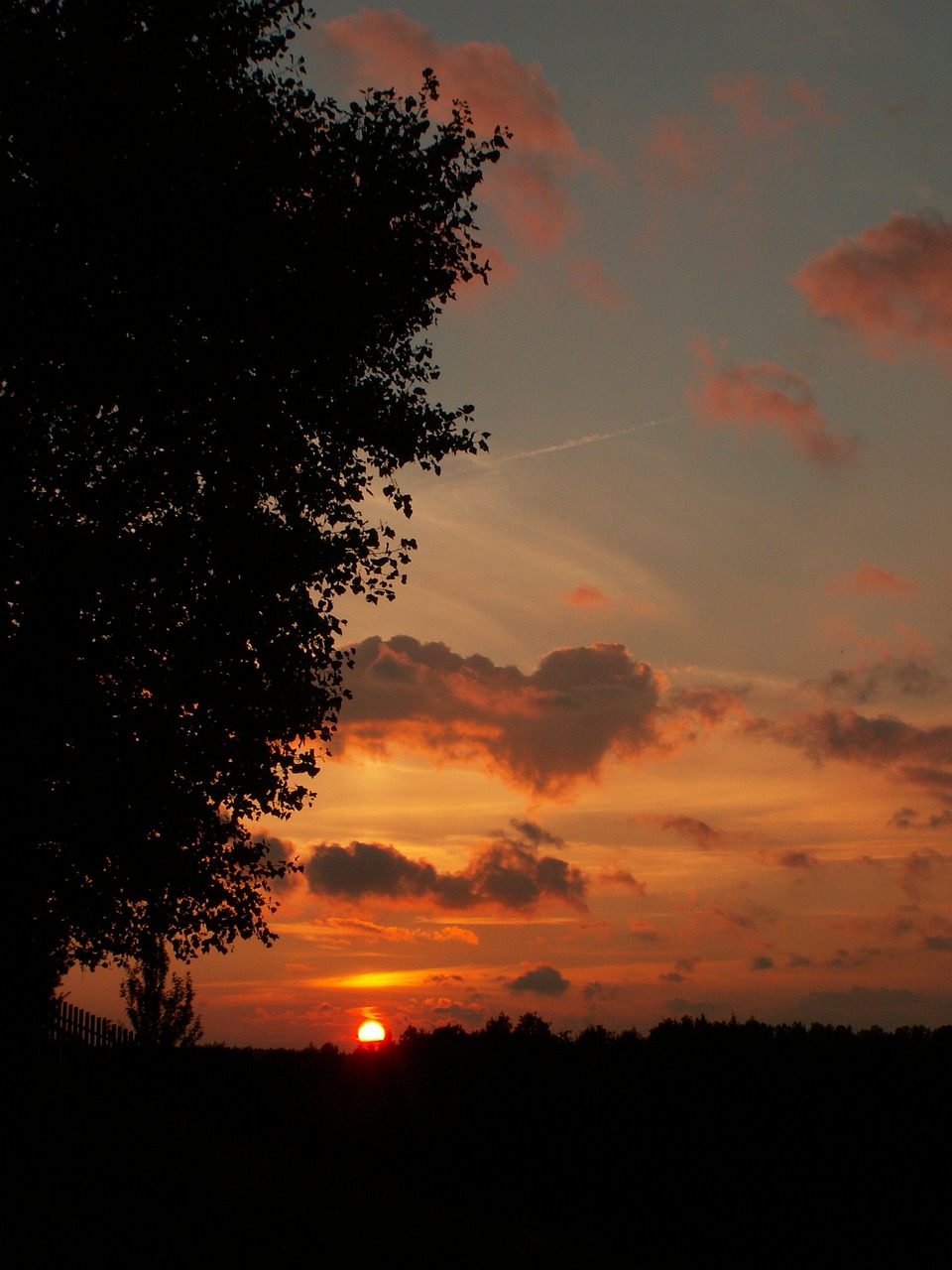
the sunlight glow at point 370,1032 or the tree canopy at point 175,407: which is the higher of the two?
the tree canopy at point 175,407

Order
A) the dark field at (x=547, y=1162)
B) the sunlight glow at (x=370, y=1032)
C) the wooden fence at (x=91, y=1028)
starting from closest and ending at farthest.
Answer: the dark field at (x=547, y=1162) < the sunlight glow at (x=370, y=1032) < the wooden fence at (x=91, y=1028)

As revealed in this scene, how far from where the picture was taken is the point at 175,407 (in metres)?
15.1

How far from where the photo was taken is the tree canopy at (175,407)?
1439cm

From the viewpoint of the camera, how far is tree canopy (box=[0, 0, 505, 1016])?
14.4m

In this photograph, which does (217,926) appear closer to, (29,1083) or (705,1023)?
(29,1083)

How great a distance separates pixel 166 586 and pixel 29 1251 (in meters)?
7.94

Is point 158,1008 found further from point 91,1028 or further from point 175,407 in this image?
point 175,407

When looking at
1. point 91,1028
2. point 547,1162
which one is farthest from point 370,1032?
point 91,1028

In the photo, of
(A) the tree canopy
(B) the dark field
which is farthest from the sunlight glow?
(A) the tree canopy

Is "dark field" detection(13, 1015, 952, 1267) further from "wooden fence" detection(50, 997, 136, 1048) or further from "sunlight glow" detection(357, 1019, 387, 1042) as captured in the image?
"wooden fence" detection(50, 997, 136, 1048)

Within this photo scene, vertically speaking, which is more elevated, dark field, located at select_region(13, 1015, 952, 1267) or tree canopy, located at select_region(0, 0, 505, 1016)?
tree canopy, located at select_region(0, 0, 505, 1016)

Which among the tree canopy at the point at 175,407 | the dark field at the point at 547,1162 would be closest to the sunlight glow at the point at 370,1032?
the dark field at the point at 547,1162

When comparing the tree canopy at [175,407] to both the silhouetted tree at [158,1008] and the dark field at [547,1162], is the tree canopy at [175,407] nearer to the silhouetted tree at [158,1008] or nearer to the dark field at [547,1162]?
the dark field at [547,1162]

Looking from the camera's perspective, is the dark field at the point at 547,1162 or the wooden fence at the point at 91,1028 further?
the wooden fence at the point at 91,1028
